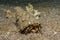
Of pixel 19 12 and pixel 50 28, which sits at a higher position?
pixel 19 12

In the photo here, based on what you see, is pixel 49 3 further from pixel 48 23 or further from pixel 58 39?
pixel 58 39

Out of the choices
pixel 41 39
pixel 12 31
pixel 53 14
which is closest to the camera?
pixel 41 39

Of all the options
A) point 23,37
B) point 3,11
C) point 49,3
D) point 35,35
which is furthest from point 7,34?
point 49,3

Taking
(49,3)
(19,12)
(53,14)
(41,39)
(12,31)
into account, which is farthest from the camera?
(49,3)

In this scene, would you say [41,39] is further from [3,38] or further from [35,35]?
[3,38]

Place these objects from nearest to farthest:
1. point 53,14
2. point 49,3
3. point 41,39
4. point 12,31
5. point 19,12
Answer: point 41,39, point 12,31, point 19,12, point 53,14, point 49,3

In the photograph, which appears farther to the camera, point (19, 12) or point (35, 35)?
point (19, 12)

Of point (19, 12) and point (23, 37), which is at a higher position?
point (19, 12)

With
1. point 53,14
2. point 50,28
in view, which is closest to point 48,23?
point 50,28

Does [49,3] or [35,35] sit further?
[49,3]
